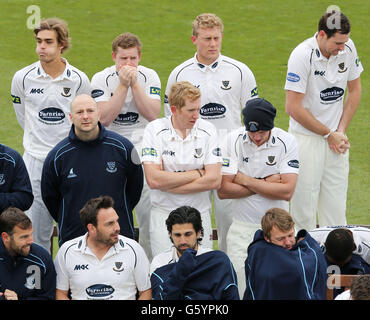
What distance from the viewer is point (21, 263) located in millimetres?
6070

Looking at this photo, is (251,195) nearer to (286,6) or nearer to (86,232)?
(86,232)

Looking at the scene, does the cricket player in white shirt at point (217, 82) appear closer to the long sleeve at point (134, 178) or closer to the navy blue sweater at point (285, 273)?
the long sleeve at point (134, 178)

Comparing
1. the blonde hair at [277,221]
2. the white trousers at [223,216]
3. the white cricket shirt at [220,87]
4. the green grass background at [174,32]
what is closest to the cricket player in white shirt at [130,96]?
the white cricket shirt at [220,87]

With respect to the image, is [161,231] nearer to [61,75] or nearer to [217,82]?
[217,82]

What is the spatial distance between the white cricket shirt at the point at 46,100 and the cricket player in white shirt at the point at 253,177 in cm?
142

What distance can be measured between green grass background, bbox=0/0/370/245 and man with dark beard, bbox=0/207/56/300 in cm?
539

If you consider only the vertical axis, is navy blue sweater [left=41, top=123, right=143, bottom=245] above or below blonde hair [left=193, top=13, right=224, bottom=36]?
below

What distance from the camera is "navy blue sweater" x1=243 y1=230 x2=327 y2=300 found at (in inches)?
229

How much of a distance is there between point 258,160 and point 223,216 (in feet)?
2.67

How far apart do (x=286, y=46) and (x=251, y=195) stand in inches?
283

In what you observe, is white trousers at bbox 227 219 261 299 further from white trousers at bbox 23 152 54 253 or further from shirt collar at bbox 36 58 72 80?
shirt collar at bbox 36 58 72 80

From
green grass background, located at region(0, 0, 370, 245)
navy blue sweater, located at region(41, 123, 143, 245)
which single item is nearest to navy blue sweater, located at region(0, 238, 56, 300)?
navy blue sweater, located at region(41, 123, 143, 245)

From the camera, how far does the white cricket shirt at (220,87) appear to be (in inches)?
287

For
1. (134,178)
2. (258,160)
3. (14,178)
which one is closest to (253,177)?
(258,160)
